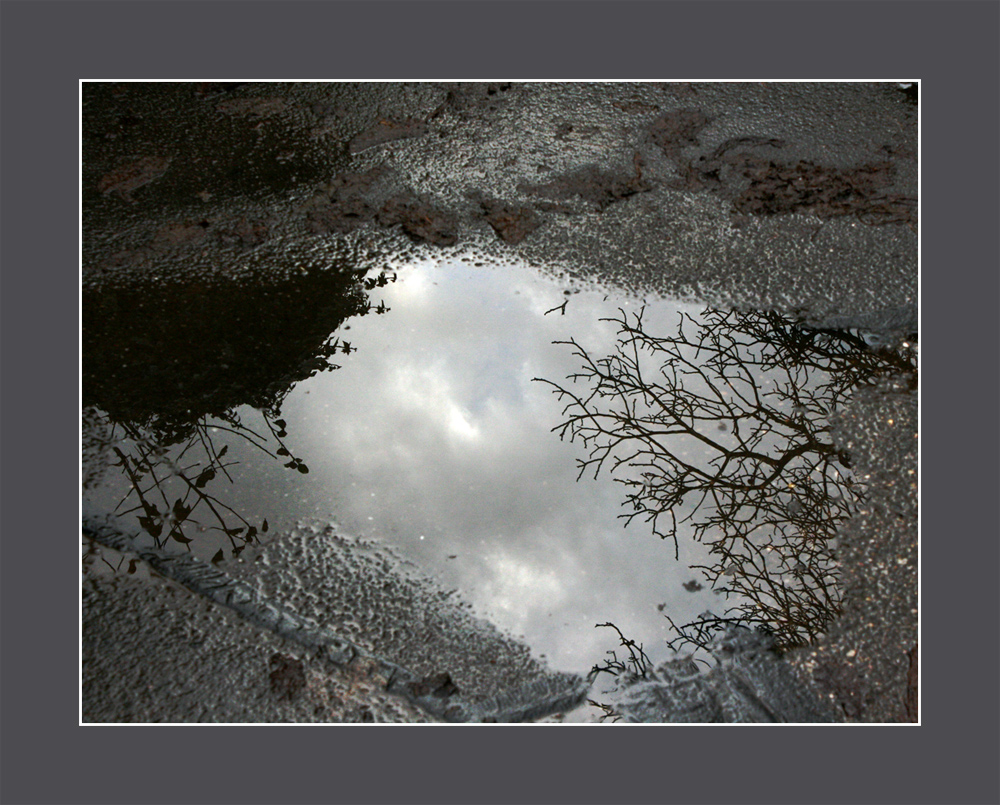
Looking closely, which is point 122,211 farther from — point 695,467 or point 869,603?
point 869,603

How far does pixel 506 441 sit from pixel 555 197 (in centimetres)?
151

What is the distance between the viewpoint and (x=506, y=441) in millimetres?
3096

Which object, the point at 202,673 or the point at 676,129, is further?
the point at 676,129

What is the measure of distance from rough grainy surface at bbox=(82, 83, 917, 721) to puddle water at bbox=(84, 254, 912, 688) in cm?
16

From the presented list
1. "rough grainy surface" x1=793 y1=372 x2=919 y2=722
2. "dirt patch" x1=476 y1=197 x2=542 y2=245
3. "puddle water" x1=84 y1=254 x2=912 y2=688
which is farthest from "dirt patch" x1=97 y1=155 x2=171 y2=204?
"rough grainy surface" x1=793 y1=372 x2=919 y2=722

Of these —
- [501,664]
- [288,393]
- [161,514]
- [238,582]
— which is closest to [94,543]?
[161,514]

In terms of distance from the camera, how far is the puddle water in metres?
2.71

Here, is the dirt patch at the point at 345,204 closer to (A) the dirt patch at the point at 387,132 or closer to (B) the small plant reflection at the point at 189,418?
(A) the dirt patch at the point at 387,132

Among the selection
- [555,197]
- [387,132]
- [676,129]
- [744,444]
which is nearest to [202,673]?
[744,444]

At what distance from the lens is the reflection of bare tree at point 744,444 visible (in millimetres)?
2689

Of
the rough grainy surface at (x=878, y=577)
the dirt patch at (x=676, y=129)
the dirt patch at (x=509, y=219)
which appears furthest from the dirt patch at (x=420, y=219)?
the rough grainy surface at (x=878, y=577)

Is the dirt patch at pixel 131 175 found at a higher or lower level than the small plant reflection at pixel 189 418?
higher

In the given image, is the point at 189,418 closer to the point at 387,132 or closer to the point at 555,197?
the point at 555,197

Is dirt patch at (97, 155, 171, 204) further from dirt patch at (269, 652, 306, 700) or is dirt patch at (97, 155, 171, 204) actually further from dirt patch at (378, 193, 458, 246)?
dirt patch at (269, 652, 306, 700)
